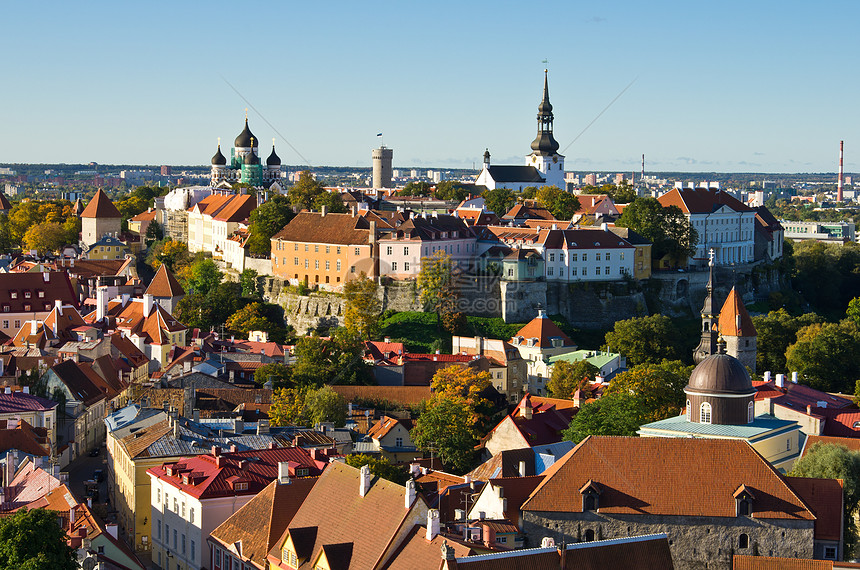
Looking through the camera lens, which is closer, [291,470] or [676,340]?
[291,470]

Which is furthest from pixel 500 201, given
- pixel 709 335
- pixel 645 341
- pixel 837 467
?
pixel 837 467

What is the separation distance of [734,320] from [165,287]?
108 feet

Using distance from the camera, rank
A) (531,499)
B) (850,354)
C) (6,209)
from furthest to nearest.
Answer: (6,209)
(850,354)
(531,499)

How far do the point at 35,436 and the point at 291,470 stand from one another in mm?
14618

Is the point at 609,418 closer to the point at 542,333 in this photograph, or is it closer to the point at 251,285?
the point at 542,333

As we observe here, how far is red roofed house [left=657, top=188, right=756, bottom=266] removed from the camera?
3563 inches

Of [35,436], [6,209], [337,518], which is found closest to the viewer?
[337,518]

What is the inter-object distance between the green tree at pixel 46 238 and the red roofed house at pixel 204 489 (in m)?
67.0

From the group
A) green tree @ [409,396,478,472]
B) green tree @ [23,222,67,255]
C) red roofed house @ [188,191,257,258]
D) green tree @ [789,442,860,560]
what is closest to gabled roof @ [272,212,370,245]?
red roofed house @ [188,191,257,258]

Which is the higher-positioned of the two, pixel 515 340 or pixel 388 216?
pixel 388 216

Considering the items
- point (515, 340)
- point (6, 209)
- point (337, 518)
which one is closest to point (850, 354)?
point (515, 340)

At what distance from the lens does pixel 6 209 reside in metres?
127

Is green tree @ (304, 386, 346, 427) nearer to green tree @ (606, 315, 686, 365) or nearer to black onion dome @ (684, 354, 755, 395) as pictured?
black onion dome @ (684, 354, 755, 395)

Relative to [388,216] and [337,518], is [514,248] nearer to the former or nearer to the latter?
[388,216]
